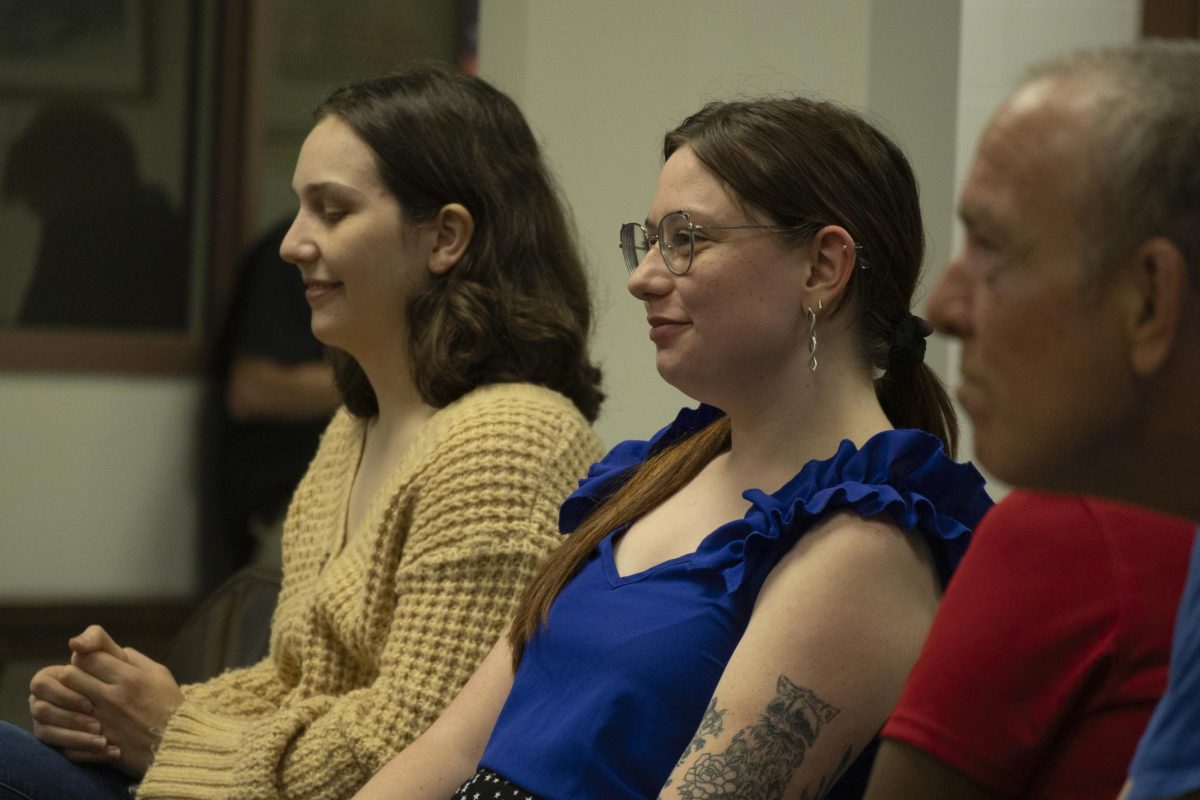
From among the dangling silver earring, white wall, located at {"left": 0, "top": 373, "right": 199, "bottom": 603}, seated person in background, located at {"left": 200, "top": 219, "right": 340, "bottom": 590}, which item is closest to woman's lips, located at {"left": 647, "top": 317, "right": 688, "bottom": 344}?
the dangling silver earring

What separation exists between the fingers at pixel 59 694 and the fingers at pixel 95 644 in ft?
0.11

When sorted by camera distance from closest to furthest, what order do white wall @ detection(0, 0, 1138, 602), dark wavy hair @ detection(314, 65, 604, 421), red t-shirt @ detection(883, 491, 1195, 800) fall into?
1. red t-shirt @ detection(883, 491, 1195, 800)
2. dark wavy hair @ detection(314, 65, 604, 421)
3. white wall @ detection(0, 0, 1138, 602)

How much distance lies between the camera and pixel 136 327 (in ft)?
15.8

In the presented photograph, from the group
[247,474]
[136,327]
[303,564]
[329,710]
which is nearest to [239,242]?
[136,327]

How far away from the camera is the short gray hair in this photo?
2.95 feet

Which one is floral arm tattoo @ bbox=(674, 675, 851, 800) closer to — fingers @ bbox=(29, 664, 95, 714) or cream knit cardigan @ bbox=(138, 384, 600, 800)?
cream knit cardigan @ bbox=(138, 384, 600, 800)

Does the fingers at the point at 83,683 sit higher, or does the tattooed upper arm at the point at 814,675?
the tattooed upper arm at the point at 814,675

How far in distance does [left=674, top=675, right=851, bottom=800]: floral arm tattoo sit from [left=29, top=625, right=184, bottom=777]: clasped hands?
94cm

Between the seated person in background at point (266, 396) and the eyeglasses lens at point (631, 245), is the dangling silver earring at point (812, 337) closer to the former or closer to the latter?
the eyeglasses lens at point (631, 245)

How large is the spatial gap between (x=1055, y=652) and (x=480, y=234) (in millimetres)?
1302

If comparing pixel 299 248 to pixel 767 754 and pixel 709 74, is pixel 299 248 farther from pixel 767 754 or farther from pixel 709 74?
pixel 767 754

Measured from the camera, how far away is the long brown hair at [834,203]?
1.60m

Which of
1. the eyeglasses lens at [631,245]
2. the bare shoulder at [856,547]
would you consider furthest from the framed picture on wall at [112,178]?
the bare shoulder at [856,547]

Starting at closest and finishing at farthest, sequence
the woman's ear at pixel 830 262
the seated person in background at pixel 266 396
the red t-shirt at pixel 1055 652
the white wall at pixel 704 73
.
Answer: the red t-shirt at pixel 1055 652
the woman's ear at pixel 830 262
the white wall at pixel 704 73
the seated person in background at pixel 266 396
